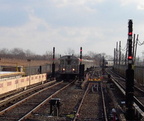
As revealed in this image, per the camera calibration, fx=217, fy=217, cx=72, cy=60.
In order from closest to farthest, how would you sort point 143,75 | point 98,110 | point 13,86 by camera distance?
point 98,110, point 13,86, point 143,75

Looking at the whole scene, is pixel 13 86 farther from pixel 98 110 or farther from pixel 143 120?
pixel 143 120

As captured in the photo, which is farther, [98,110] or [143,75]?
[143,75]

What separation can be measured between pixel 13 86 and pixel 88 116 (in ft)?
28.9

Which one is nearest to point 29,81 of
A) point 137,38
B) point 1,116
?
point 1,116

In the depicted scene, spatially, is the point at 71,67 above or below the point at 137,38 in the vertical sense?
below

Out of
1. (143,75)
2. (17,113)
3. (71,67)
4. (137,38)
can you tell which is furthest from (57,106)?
(137,38)

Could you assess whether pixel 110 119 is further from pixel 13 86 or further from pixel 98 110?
pixel 13 86

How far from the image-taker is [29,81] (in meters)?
21.6

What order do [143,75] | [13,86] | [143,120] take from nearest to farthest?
1. [143,120]
2. [13,86]
3. [143,75]

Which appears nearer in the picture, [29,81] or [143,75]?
[29,81]

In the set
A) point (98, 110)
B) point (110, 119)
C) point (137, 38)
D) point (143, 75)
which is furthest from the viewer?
point (137, 38)

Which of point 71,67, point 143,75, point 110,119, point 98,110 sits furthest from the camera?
point 71,67

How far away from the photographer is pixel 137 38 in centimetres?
3897

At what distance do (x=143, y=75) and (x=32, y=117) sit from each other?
1830 centimetres
